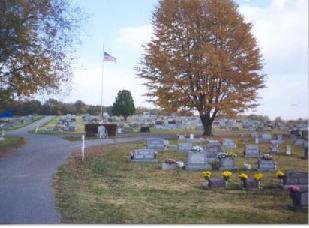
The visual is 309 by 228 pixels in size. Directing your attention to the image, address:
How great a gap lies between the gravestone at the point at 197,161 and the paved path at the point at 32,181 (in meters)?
3.65

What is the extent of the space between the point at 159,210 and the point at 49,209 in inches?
73.3

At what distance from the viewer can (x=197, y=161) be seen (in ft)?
46.1

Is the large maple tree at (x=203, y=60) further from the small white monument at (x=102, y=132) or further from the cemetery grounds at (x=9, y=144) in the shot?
the cemetery grounds at (x=9, y=144)

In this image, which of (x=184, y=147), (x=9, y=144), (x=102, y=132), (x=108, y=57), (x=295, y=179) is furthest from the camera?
(x=102, y=132)

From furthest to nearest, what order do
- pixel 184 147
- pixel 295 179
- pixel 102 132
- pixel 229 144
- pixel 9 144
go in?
pixel 102 132 < pixel 229 144 < pixel 184 147 < pixel 9 144 < pixel 295 179

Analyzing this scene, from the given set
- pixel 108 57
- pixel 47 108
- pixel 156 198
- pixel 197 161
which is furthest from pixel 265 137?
pixel 156 198

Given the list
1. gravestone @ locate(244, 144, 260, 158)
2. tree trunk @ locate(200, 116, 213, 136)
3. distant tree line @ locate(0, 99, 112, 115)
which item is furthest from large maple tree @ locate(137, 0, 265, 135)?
distant tree line @ locate(0, 99, 112, 115)

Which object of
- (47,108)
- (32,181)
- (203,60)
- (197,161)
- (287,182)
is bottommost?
(32,181)

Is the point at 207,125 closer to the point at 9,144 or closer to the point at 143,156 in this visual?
the point at 143,156

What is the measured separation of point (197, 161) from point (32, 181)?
197 inches

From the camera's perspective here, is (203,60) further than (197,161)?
Yes

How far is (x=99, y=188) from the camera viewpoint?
34.7ft

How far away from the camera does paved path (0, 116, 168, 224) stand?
791 cm

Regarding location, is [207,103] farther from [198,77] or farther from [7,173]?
[7,173]
